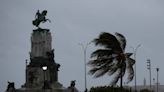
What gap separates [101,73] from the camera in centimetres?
5800

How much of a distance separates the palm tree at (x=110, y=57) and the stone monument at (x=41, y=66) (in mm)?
10935

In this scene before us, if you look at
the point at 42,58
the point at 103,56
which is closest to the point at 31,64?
the point at 42,58

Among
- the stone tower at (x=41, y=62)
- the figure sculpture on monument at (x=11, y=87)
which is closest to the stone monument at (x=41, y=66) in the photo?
the stone tower at (x=41, y=62)

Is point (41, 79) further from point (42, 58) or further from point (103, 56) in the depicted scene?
point (103, 56)

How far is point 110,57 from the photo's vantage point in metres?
58.2

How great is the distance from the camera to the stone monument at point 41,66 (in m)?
68.6

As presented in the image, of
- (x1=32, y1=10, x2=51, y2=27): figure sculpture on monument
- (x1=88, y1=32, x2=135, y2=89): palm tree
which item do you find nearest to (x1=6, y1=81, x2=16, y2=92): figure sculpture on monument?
(x1=32, y1=10, x2=51, y2=27): figure sculpture on monument

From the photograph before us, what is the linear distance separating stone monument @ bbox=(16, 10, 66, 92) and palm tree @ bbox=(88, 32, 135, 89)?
10935mm

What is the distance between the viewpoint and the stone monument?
68625 millimetres

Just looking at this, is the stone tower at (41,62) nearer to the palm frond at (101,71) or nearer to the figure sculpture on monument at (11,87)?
→ the figure sculpture on monument at (11,87)

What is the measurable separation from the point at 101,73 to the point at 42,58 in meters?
13.6

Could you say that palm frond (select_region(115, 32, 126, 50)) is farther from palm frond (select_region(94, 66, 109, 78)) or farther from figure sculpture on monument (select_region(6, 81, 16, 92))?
figure sculpture on monument (select_region(6, 81, 16, 92))

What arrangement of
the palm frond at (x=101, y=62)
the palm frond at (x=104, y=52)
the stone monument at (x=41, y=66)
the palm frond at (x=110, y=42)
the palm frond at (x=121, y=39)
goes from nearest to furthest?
the palm frond at (x=110, y=42)
the palm frond at (x=104, y=52)
the palm frond at (x=101, y=62)
the palm frond at (x=121, y=39)
the stone monument at (x=41, y=66)

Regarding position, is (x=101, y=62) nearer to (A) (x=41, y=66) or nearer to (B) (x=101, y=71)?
(B) (x=101, y=71)
